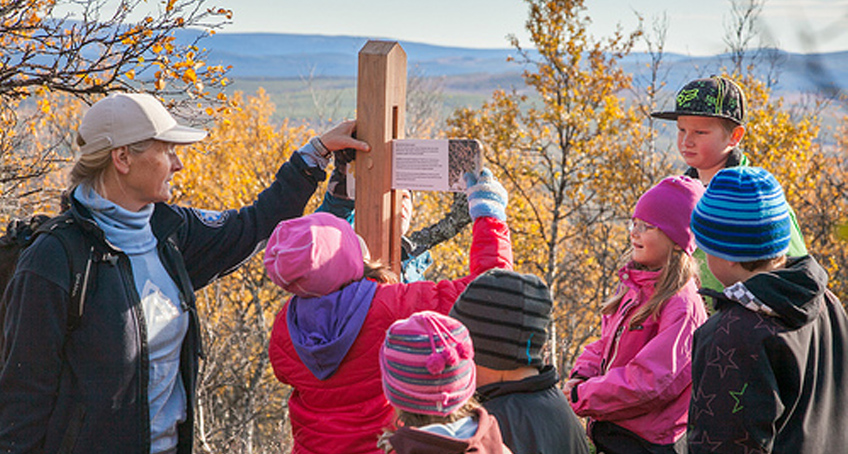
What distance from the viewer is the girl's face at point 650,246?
2.62 meters

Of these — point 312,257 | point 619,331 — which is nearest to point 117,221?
point 312,257

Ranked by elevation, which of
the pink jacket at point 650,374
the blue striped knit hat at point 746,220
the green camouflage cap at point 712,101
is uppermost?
the green camouflage cap at point 712,101

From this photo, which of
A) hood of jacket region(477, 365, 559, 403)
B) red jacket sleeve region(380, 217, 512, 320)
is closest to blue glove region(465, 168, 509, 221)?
red jacket sleeve region(380, 217, 512, 320)

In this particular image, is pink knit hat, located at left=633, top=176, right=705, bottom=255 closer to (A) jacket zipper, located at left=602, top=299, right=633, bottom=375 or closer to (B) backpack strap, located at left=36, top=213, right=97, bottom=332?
(A) jacket zipper, located at left=602, top=299, right=633, bottom=375

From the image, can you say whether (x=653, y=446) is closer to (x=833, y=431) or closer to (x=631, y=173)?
(x=833, y=431)

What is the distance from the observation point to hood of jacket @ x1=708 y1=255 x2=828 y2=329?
1815 mm

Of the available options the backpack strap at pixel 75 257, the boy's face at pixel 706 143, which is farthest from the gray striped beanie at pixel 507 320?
the boy's face at pixel 706 143

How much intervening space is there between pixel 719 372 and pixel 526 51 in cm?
1439

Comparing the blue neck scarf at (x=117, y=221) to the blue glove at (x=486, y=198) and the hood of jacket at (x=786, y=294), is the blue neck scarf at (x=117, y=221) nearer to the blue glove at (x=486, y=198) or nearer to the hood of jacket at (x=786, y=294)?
the blue glove at (x=486, y=198)

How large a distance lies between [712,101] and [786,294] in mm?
1522

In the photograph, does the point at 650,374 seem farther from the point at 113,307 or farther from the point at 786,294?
the point at 113,307

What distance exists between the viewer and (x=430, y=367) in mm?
1733

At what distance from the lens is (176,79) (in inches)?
198

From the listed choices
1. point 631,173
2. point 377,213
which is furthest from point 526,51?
point 377,213
